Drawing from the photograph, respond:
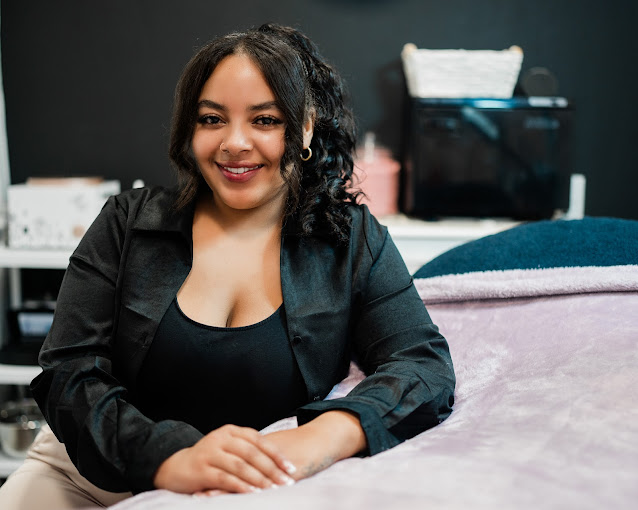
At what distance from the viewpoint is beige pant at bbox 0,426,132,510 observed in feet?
3.75

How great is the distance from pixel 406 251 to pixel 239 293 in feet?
4.15

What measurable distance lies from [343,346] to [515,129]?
145cm

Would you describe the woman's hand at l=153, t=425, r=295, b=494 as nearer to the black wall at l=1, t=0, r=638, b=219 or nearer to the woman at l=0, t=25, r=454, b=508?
the woman at l=0, t=25, r=454, b=508

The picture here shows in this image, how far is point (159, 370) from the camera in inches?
45.2

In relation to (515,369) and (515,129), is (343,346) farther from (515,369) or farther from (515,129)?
(515,129)

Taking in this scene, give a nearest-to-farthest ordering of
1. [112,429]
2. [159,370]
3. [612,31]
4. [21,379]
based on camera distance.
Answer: [112,429] → [159,370] → [21,379] → [612,31]

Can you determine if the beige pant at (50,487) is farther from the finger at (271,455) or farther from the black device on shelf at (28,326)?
the black device on shelf at (28,326)

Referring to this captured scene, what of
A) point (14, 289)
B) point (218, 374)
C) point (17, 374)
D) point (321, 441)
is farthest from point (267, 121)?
point (14, 289)

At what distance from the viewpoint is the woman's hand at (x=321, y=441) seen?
35.6 inches

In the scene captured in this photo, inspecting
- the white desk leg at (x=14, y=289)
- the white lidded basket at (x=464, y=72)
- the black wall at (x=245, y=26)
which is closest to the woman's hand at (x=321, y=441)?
the white lidded basket at (x=464, y=72)

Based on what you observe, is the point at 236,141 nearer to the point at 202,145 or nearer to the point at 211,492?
the point at 202,145

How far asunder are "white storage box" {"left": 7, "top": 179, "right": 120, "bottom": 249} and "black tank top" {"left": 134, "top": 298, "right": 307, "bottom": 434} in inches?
52.7

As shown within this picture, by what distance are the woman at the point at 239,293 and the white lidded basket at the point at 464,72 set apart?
4.09ft

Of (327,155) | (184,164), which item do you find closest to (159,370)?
(184,164)
